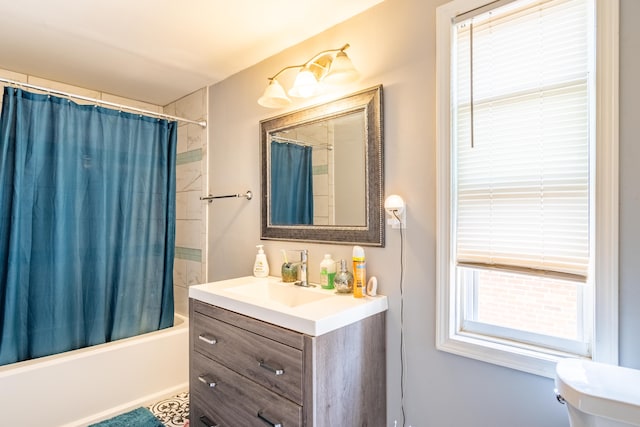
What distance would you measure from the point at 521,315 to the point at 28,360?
2531 mm

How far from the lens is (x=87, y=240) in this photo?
2.08 metres

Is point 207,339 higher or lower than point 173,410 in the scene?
higher

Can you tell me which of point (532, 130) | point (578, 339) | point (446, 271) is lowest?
point (578, 339)

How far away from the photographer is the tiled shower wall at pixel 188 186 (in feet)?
8.17

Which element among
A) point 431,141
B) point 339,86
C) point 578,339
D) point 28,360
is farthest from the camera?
point 28,360

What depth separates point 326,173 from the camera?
1.70m

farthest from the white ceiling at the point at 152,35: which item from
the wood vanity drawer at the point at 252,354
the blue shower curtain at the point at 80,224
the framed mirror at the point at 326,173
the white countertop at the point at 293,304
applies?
the wood vanity drawer at the point at 252,354

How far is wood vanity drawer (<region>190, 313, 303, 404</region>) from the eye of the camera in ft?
3.81

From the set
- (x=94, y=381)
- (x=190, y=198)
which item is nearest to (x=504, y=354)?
(x=94, y=381)

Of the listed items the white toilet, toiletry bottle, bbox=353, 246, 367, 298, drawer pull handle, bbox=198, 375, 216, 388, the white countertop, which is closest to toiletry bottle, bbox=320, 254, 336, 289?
the white countertop

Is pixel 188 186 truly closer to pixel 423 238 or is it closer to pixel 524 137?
pixel 423 238

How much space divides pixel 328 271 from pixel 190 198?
1.54m

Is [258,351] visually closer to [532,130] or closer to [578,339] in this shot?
[578,339]

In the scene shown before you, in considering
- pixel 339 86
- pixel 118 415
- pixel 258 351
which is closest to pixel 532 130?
pixel 339 86
